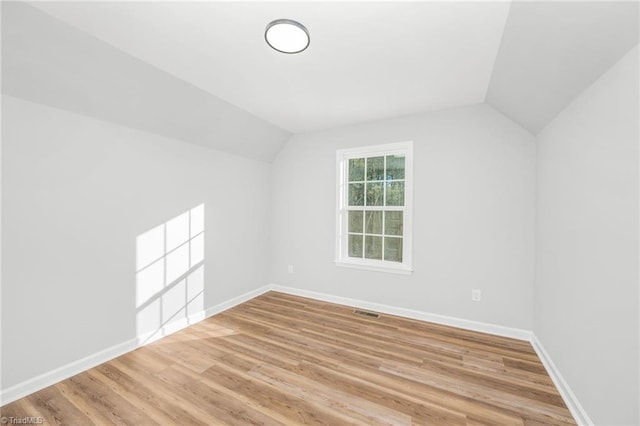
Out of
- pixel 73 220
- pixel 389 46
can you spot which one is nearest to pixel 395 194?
pixel 389 46

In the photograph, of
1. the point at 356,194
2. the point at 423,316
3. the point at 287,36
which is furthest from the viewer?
the point at 356,194

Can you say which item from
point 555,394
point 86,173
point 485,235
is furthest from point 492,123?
point 86,173

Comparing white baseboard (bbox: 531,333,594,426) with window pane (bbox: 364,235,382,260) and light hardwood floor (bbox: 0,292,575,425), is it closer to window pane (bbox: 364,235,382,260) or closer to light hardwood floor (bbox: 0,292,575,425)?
light hardwood floor (bbox: 0,292,575,425)

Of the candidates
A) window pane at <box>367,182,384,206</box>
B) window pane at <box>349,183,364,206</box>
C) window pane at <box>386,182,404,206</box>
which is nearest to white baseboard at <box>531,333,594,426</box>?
window pane at <box>386,182,404,206</box>

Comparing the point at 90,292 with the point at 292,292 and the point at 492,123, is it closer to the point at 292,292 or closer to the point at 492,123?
the point at 292,292

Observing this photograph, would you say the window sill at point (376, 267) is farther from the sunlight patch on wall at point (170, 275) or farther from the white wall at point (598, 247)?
the sunlight patch on wall at point (170, 275)

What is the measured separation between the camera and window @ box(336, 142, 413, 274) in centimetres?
333

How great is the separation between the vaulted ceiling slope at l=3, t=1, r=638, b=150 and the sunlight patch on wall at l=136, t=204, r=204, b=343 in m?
1.07

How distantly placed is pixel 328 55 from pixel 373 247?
2468 millimetres

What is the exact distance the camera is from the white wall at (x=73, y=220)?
1.82 m

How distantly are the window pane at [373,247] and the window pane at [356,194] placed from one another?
20.4 inches

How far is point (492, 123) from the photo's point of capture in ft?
9.25

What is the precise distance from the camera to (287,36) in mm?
1708
